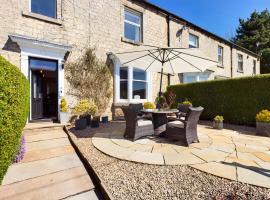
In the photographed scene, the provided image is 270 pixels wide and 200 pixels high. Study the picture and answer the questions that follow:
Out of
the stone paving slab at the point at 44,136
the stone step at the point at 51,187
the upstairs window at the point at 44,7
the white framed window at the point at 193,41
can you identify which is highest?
the white framed window at the point at 193,41

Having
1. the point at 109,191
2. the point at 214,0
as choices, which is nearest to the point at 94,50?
the point at 109,191

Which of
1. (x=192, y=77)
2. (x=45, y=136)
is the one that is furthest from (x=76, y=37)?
(x=192, y=77)

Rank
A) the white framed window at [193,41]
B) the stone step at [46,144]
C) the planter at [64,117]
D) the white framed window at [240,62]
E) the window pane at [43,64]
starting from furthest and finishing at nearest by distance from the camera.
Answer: the white framed window at [240,62] → the white framed window at [193,41] → the planter at [64,117] → the window pane at [43,64] → the stone step at [46,144]

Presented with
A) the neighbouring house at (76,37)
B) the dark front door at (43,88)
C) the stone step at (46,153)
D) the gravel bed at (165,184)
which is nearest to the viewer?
the gravel bed at (165,184)

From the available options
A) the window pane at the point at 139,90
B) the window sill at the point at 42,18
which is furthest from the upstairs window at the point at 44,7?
the window pane at the point at 139,90

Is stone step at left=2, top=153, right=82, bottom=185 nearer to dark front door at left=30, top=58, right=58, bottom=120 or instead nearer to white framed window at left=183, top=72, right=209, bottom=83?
dark front door at left=30, top=58, right=58, bottom=120

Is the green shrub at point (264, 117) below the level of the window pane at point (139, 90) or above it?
below

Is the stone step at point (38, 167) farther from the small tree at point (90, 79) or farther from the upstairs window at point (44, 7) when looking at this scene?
the upstairs window at point (44, 7)

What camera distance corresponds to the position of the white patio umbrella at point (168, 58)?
18.1ft

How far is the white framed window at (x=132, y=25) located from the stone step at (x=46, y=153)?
26.3 feet

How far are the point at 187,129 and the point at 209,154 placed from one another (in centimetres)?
85

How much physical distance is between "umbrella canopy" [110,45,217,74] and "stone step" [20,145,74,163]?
358cm

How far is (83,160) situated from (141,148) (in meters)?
1.48

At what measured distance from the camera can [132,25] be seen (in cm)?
1088
